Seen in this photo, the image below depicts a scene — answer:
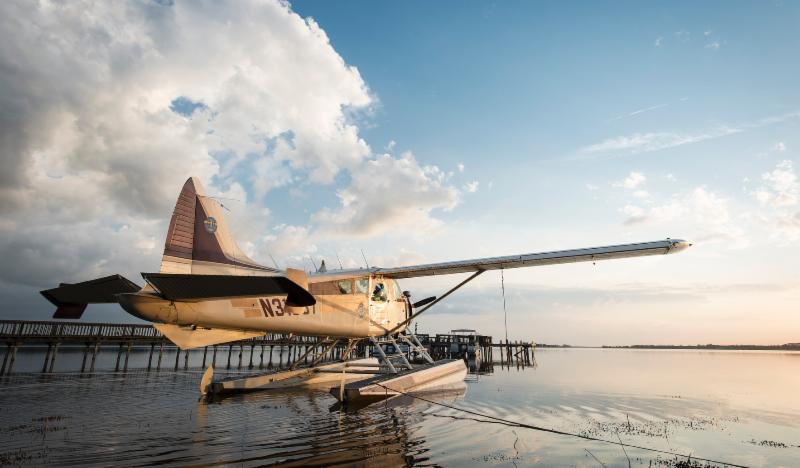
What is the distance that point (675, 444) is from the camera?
6906 millimetres

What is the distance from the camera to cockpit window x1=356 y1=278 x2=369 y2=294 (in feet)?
38.8

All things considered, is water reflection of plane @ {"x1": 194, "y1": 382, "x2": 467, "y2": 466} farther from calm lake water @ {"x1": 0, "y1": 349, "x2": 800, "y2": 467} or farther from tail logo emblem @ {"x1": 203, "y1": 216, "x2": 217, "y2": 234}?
tail logo emblem @ {"x1": 203, "y1": 216, "x2": 217, "y2": 234}

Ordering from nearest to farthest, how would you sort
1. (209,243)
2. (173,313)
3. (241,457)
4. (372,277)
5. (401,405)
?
1. (241,457)
2. (173,313)
3. (209,243)
4. (401,405)
5. (372,277)

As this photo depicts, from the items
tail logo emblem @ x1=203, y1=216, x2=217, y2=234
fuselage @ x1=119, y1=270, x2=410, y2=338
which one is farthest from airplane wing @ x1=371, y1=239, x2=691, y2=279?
tail logo emblem @ x1=203, y1=216, x2=217, y2=234

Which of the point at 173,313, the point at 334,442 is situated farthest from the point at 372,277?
the point at 334,442

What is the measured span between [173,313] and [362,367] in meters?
9.55

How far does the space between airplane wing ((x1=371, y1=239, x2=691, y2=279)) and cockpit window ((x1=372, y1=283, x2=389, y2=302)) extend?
1.37 ft

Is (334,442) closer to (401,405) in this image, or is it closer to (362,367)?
(401,405)

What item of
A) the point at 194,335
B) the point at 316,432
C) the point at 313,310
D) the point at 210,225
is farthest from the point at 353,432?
the point at 210,225

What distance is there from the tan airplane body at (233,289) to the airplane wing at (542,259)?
3 cm

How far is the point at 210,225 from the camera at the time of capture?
8617 mm

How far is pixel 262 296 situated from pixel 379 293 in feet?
21.5

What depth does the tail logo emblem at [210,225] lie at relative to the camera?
336 inches

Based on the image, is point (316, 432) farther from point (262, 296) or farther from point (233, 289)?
point (233, 289)
